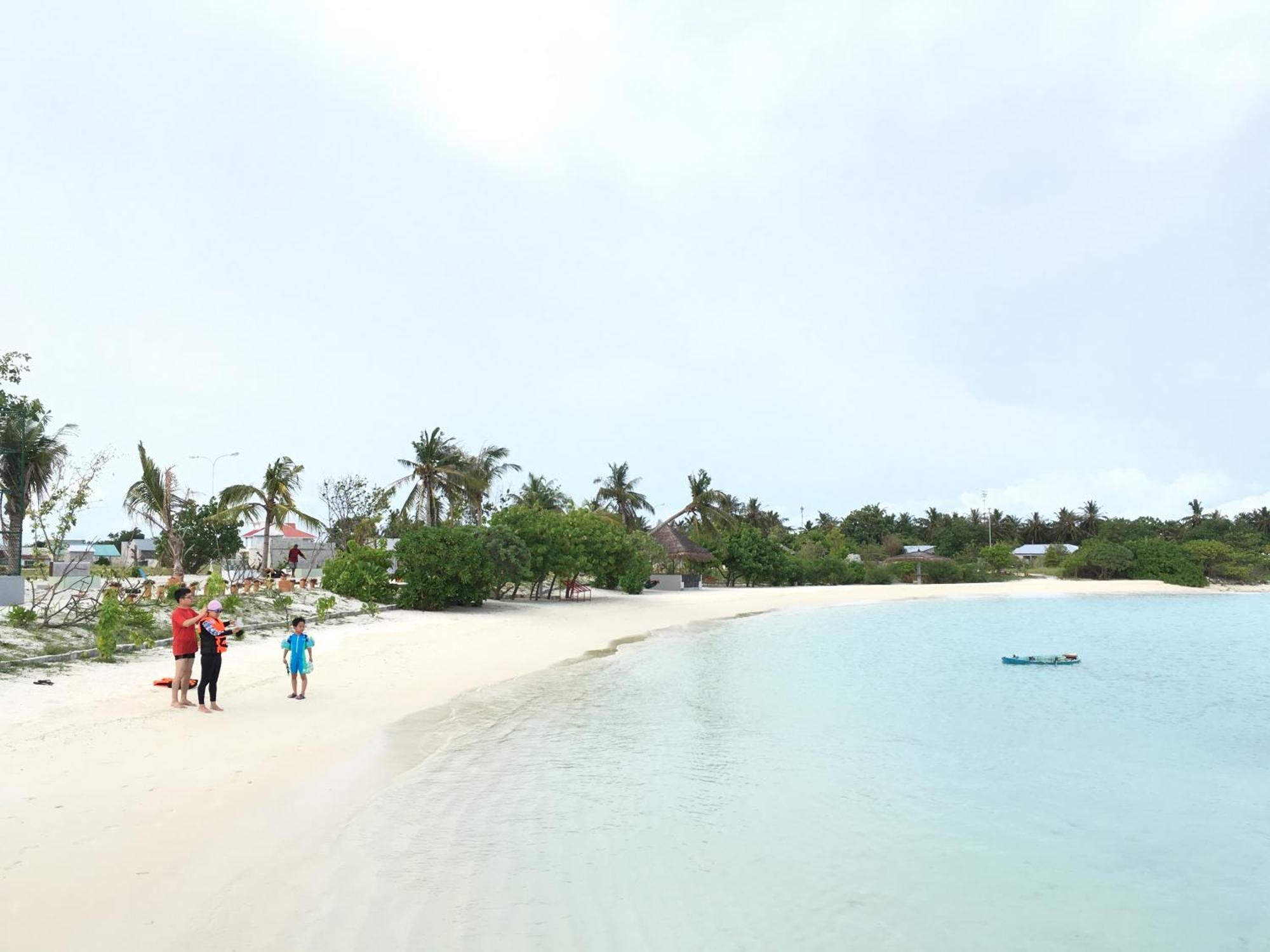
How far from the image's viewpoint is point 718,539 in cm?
5166

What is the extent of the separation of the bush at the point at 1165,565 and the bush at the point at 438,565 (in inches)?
2320

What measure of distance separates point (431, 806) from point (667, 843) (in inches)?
82.4

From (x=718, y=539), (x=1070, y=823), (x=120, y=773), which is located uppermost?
(x=718, y=539)

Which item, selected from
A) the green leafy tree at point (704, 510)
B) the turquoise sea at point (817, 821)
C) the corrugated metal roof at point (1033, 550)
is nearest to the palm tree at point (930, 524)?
the corrugated metal roof at point (1033, 550)

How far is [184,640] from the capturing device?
1059 centimetres

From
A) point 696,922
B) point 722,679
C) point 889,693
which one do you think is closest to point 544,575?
point 722,679

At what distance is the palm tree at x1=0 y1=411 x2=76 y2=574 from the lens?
18938 mm

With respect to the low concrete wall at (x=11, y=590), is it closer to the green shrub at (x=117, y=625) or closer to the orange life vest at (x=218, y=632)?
the green shrub at (x=117, y=625)

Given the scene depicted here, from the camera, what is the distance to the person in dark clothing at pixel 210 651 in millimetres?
10617

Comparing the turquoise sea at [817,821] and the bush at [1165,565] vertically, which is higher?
the bush at [1165,565]

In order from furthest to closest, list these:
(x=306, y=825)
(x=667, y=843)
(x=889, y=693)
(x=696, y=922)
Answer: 1. (x=889, y=693)
2. (x=667, y=843)
3. (x=306, y=825)
4. (x=696, y=922)

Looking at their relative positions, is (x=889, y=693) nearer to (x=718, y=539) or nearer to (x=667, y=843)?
(x=667, y=843)

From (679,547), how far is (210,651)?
38.3 m

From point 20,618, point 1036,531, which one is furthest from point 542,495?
point 1036,531
